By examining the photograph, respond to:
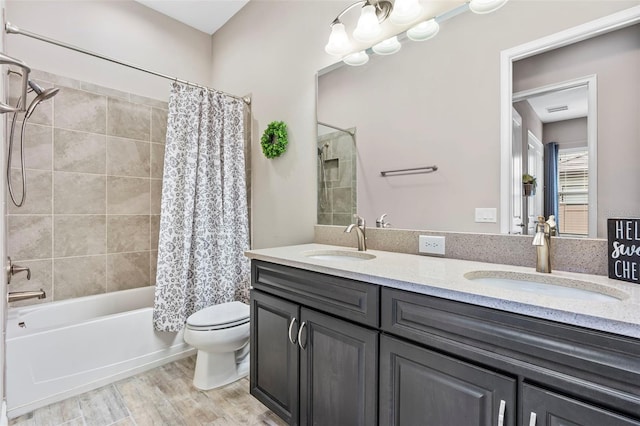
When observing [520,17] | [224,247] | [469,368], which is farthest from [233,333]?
[520,17]

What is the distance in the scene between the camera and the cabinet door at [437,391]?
81 centimetres

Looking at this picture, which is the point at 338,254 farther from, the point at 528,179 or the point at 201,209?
the point at 201,209

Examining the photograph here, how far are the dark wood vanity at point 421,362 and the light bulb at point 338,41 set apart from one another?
1.35 meters

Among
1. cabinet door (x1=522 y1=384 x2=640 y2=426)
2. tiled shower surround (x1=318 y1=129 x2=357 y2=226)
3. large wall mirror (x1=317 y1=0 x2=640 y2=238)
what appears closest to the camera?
cabinet door (x1=522 y1=384 x2=640 y2=426)

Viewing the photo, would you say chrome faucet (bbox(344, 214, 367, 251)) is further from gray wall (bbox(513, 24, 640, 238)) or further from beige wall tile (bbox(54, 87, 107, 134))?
beige wall tile (bbox(54, 87, 107, 134))

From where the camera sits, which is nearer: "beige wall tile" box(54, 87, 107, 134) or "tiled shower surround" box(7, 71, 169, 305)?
"tiled shower surround" box(7, 71, 169, 305)

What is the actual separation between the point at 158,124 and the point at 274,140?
1217 mm

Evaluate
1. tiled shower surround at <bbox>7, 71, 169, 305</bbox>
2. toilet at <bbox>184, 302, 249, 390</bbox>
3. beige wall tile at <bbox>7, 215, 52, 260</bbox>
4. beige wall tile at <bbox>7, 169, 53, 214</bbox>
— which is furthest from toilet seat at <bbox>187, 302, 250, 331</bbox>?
beige wall tile at <bbox>7, 169, 53, 214</bbox>

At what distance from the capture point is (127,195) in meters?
2.61

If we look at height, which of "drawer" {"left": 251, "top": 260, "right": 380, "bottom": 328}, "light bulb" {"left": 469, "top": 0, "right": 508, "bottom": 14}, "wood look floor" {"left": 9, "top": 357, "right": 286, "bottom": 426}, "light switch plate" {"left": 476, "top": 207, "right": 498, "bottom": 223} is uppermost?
"light bulb" {"left": 469, "top": 0, "right": 508, "bottom": 14}

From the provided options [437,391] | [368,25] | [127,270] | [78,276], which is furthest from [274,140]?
[437,391]

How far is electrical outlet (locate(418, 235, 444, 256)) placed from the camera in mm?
1474

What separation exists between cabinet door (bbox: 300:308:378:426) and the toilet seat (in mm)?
723

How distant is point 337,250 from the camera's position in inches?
69.9
